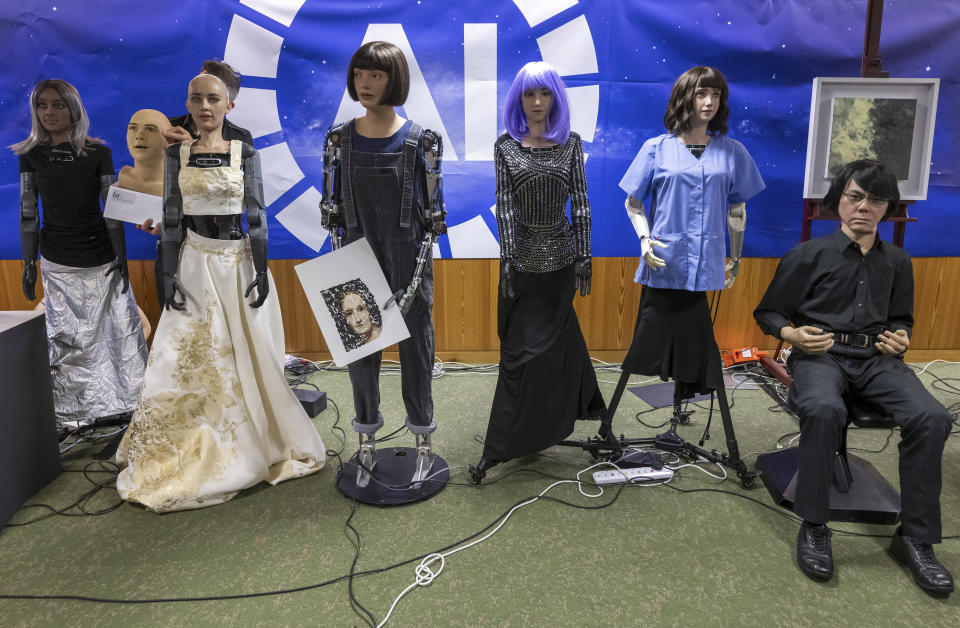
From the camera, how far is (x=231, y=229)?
8.27 feet

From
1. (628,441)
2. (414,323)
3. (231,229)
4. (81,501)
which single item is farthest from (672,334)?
(81,501)

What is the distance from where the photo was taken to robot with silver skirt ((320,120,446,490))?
224 centimetres

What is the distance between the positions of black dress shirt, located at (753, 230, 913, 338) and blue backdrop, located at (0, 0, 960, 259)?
178 cm

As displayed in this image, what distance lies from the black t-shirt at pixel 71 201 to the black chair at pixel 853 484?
337 cm

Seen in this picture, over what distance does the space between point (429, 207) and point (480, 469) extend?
1.13 m

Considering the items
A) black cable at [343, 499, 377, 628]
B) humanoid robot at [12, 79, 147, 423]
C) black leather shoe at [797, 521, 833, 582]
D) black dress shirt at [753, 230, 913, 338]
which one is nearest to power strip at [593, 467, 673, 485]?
black leather shoe at [797, 521, 833, 582]

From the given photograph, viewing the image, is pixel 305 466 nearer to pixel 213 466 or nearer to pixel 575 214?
pixel 213 466

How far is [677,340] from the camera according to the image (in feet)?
8.49

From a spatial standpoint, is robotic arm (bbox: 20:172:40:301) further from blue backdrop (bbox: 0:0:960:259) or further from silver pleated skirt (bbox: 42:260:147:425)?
blue backdrop (bbox: 0:0:960:259)

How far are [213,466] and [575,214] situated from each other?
183 centimetres

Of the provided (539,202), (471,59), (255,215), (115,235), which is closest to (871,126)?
(539,202)

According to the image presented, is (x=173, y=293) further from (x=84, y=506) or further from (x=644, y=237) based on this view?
(x=644, y=237)

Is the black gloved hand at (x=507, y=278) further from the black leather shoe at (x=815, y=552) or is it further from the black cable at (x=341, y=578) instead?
the black leather shoe at (x=815, y=552)

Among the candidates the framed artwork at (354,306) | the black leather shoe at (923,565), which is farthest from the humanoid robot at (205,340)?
the black leather shoe at (923,565)
